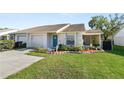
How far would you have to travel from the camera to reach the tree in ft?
145

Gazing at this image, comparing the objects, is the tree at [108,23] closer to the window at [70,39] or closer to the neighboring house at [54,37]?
the neighboring house at [54,37]

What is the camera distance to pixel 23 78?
897cm

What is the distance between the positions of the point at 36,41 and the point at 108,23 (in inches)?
1001

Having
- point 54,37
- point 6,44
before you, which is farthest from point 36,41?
point 6,44

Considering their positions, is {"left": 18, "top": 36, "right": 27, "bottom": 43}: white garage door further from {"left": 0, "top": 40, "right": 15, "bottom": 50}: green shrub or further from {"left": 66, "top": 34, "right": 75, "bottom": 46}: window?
{"left": 66, "top": 34, "right": 75, "bottom": 46}: window

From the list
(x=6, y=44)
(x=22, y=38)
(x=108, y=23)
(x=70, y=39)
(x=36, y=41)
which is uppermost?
(x=108, y=23)

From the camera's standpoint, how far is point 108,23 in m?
45.0

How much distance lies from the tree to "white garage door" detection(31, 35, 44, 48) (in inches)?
915

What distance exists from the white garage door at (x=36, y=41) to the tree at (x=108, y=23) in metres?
23.2

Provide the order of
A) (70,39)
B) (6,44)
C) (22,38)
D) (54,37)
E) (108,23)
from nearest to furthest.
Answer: (70,39)
(6,44)
(54,37)
(22,38)
(108,23)

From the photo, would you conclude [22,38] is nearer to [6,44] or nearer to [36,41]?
[36,41]

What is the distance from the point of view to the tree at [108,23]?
44.2 meters

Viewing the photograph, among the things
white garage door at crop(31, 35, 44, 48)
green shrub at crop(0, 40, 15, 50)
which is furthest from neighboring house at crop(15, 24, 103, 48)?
green shrub at crop(0, 40, 15, 50)
